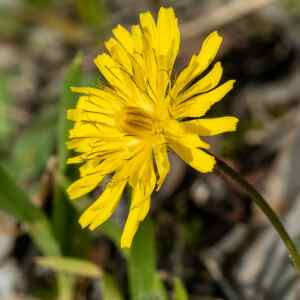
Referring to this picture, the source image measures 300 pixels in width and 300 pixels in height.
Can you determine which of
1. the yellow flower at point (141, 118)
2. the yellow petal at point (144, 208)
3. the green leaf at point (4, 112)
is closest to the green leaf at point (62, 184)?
the yellow flower at point (141, 118)

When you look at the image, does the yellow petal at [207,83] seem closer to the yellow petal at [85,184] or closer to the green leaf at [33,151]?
the yellow petal at [85,184]

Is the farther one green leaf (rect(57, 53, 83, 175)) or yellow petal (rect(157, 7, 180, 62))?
green leaf (rect(57, 53, 83, 175))

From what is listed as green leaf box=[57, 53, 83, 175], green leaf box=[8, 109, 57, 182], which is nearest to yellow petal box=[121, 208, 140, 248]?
green leaf box=[57, 53, 83, 175]

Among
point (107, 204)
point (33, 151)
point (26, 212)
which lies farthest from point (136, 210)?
point (33, 151)

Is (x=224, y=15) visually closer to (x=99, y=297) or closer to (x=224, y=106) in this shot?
(x=224, y=106)

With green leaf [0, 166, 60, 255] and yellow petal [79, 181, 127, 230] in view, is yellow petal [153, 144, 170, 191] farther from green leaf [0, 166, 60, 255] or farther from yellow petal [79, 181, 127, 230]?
green leaf [0, 166, 60, 255]

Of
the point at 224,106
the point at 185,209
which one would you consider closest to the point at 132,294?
the point at 185,209
